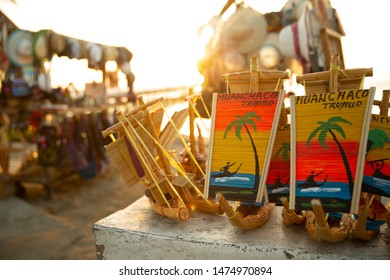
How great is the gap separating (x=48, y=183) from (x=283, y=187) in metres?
6.14

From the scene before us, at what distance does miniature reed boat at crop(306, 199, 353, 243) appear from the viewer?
1.68m

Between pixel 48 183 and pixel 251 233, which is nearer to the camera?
pixel 251 233

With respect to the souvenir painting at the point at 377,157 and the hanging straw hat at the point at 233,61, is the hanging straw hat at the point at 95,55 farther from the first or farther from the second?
the souvenir painting at the point at 377,157

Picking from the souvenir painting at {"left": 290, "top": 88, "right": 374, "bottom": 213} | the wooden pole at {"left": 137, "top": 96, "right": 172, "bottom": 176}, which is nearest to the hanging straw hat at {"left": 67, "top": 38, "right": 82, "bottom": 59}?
the wooden pole at {"left": 137, "top": 96, "right": 172, "bottom": 176}

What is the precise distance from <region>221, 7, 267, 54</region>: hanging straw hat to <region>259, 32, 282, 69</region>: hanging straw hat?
9 cm

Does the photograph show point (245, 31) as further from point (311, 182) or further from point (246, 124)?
point (311, 182)

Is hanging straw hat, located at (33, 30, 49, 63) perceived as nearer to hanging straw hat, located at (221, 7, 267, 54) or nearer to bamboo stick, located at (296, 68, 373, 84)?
hanging straw hat, located at (221, 7, 267, 54)

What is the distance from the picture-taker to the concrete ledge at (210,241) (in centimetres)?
191

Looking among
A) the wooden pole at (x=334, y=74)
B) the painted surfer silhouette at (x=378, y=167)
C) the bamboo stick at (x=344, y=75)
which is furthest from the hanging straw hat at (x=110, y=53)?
the painted surfer silhouette at (x=378, y=167)

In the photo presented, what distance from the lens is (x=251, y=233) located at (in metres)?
2.12

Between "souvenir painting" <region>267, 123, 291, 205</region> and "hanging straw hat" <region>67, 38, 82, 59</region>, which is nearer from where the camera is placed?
"souvenir painting" <region>267, 123, 291, 205</region>

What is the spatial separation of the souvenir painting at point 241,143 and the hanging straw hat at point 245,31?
2579mm
